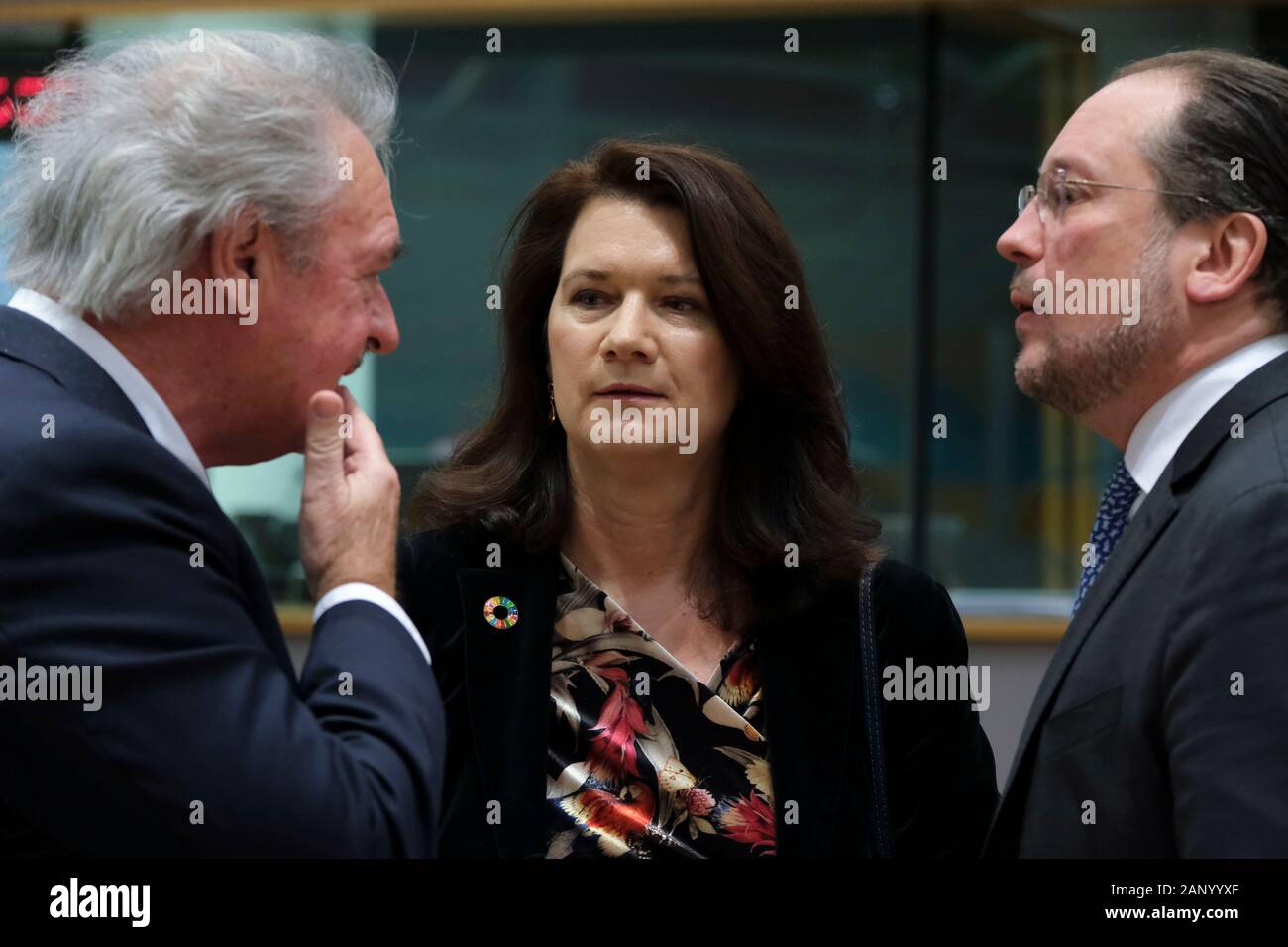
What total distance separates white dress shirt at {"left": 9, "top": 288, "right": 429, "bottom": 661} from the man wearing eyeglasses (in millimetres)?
810

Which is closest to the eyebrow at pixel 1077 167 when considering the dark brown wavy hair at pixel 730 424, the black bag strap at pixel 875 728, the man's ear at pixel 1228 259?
the man's ear at pixel 1228 259

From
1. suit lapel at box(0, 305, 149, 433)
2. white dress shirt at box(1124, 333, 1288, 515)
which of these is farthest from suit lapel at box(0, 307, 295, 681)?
white dress shirt at box(1124, 333, 1288, 515)

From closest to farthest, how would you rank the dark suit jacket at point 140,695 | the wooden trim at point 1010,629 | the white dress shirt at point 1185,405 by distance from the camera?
the dark suit jacket at point 140,695
the white dress shirt at point 1185,405
the wooden trim at point 1010,629

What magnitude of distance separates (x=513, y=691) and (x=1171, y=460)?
0.98 meters

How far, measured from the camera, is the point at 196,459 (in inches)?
72.7

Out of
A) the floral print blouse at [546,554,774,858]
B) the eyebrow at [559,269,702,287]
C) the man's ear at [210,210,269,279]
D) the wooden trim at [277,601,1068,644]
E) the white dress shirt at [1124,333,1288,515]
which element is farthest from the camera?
the wooden trim at [277,601,1068,644]

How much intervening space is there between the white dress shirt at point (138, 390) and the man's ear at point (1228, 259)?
1.16 m

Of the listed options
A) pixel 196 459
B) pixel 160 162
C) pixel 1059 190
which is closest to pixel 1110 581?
pixel 1059 190

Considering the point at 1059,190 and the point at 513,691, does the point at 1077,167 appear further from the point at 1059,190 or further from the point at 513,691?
the point at 513,691

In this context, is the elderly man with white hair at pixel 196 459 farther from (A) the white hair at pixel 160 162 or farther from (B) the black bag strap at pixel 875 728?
(B) the black bag strap at pixel 875 728

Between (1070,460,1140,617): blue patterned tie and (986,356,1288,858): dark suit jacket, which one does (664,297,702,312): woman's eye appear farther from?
(986,356,1288,858): dark suit jacket

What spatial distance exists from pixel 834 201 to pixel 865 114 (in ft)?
1.13

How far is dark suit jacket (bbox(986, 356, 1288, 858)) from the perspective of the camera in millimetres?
1754

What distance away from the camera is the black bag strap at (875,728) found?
2.35 m
